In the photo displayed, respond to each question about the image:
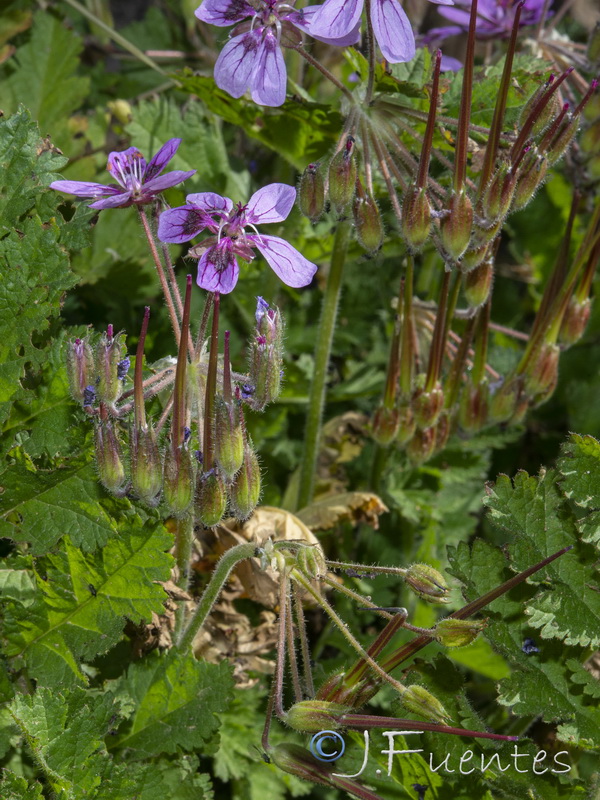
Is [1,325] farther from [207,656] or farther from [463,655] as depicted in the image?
[463,655]

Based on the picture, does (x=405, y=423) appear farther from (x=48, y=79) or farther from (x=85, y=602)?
(x=48, y=79)

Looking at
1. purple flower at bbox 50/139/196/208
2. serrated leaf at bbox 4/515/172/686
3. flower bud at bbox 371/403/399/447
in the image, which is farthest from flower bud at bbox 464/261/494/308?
serrated leaf at bbox 4/515/172/686

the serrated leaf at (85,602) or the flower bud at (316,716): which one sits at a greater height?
the flower bud at (316,716)

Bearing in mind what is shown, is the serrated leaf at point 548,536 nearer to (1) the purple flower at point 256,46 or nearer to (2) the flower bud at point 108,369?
(2) the flower bud at point 108,369

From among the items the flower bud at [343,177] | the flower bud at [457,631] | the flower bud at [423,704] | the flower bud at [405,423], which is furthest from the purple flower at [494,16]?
the flower bud at [423,704]

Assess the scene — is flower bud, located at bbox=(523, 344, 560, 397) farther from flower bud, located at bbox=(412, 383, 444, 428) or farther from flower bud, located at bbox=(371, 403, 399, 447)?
flower bud, located at bbox=(371, 403, 399, 447)

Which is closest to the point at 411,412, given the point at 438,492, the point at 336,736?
the point at 438,492
